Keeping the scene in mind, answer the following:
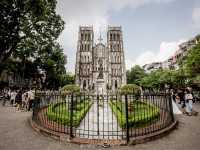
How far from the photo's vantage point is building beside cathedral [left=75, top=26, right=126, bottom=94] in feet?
200

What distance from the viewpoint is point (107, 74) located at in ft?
200

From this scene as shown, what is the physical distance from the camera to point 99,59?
62.6 meters

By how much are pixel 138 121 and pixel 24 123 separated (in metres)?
5.96

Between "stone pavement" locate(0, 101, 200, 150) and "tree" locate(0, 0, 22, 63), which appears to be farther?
"tree" locate(0, 0, 22, 63)

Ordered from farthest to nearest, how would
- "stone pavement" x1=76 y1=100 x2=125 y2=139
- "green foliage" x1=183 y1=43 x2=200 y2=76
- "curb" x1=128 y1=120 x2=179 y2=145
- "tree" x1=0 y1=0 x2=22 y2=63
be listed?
1. "green foliage" x1=183 y1=43 x2=200 y2=76
2. "tree" x1=0 y1=0 x2=22 y2=63
3. "stone pavement" x1=76 y1=100 x2=125 y2=139
4. "curb" x1=128 y1=120 x2=179 y2=145

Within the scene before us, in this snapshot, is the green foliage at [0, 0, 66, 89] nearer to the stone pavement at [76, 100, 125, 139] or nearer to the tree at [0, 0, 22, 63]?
the tree at [0, 0, 22, 63]

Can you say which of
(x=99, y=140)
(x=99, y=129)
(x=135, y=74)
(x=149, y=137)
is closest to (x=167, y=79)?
(x=135, y=74)

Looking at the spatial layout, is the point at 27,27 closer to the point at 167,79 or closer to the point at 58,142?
the point at 58,142

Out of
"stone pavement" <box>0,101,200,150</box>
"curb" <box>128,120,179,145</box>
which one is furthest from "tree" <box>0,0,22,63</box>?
"curb" <box>128,120,179,145</box>

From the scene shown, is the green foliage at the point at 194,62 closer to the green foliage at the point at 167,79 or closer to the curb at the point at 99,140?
the green foliage at the point at 167,79

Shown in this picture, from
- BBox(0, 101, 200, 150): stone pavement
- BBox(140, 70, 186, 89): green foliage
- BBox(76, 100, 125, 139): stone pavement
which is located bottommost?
BBox(0, 101, 200, 150): stone pavement

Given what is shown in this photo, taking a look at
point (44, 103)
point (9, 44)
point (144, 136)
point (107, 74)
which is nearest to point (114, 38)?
point (107, 74)

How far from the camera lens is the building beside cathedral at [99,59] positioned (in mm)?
61031

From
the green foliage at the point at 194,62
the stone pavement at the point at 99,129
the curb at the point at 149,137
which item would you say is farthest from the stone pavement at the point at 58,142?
the green foliage at the point at 194,62
